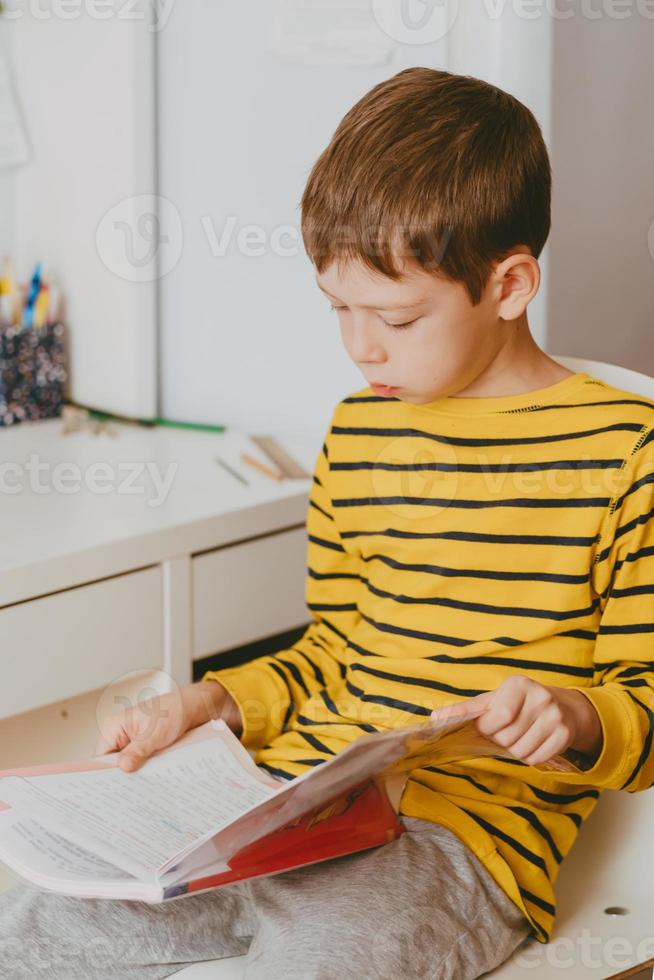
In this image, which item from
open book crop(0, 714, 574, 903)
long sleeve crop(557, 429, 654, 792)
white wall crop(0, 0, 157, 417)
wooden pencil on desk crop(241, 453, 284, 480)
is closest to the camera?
open book crop(0, 714, 574, 903)

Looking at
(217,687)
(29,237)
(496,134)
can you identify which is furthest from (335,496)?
(29,237)

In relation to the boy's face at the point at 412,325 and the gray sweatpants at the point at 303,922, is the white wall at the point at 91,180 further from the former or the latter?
the gray sweatpants at the point at 303,922

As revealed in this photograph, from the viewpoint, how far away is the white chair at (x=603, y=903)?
83 cm

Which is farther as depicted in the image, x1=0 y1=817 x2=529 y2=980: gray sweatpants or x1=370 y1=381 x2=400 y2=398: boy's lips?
x1=370 y1=381 x2=400 y2=398: boy's lips

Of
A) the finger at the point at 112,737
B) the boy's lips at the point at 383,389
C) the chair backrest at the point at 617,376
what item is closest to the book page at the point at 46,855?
the finger at the point at 112,737

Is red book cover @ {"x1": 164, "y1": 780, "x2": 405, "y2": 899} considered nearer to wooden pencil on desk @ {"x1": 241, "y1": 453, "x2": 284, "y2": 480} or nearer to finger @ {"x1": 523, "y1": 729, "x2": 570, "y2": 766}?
finger @ {"x1": 523, "y1": 729, "x2": 570, "y2": 766}

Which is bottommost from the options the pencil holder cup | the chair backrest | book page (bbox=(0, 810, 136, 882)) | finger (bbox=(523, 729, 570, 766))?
book page (bbox=(0, 810, 136, 882))

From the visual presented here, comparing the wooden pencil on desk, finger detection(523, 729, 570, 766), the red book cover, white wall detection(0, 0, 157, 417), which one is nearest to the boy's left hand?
finger detection(523, 729, 570, 766)

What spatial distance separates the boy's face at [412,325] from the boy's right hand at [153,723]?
0.88 ft

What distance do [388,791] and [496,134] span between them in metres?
0.45

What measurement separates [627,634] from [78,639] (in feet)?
1.53

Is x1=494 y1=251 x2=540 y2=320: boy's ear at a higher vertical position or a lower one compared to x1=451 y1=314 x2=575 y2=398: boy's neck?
higher

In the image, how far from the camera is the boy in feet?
2.62

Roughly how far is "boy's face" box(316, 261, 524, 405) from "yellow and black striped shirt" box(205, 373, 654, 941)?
0.07 metres
